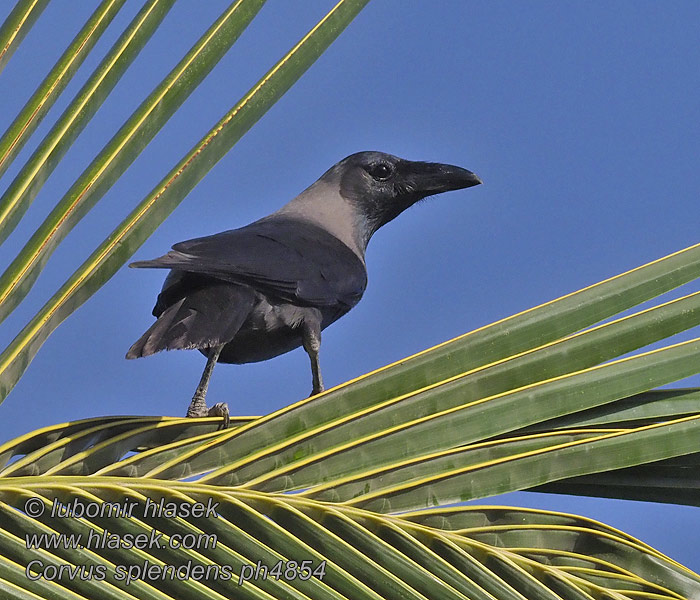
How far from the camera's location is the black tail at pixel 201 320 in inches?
88.6

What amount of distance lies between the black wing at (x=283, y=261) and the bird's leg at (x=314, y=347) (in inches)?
2.6

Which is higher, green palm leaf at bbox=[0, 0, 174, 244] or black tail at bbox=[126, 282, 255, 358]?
black tail at bbox=[126, 282, 255, 358]

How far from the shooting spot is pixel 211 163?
1.42 m

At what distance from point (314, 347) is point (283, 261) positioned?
10.0 inches

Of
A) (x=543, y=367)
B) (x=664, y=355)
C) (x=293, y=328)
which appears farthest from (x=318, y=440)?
(x=293, y=328)

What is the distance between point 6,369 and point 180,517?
0.29 metres

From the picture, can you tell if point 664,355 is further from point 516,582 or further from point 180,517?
point 180,517

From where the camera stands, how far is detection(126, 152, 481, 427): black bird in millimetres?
2408

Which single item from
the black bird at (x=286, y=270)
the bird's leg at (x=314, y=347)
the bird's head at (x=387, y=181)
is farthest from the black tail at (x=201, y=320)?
the bird's head at (x=387, y=181)

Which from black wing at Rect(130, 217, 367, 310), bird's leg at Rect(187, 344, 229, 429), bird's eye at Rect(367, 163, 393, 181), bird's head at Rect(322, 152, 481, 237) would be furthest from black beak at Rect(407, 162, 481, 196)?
bird's leg at Rect(187, 344, 229, 429)

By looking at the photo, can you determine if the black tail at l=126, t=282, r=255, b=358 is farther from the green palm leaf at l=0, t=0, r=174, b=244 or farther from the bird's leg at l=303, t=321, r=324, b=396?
the green palm leaf at l=0, t=0, r=174, b=244

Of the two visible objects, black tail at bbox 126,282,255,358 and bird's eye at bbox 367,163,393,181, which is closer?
black tail at bbox 126,282,255,358

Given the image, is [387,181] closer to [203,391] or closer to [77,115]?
[203,391]

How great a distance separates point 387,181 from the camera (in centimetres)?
388
